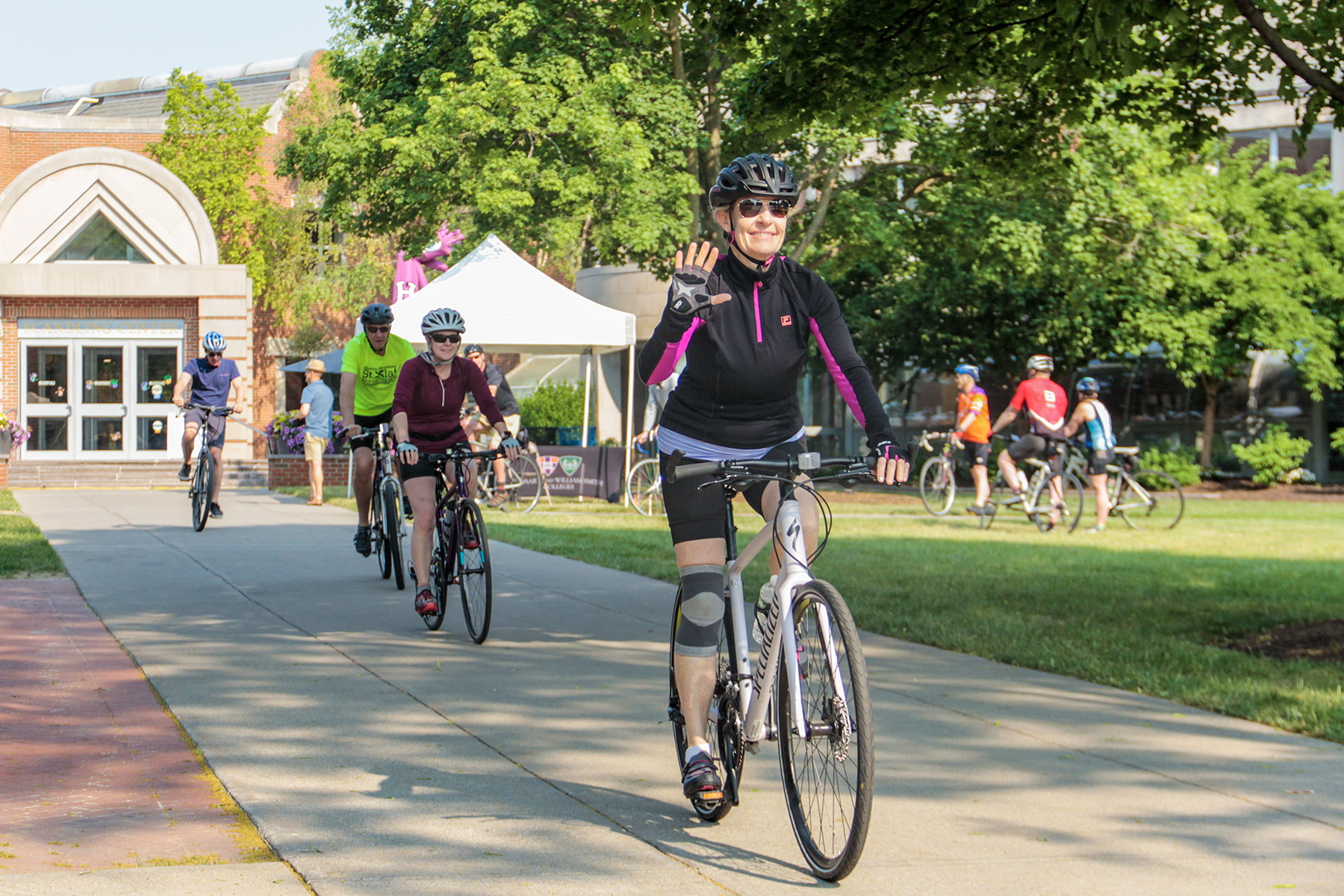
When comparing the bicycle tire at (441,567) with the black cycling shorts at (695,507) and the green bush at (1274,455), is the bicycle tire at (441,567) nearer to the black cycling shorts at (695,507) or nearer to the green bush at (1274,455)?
the black cycling shorts at (695,507)

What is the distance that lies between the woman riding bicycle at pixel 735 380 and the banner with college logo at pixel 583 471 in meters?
15.0

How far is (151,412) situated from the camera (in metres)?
29.2

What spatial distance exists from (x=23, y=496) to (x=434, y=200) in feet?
24.7

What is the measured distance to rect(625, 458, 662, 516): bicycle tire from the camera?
711 inches

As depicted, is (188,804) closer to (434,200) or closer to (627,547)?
(627,547)

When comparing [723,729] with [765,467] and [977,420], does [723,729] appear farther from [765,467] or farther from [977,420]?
[977,420]

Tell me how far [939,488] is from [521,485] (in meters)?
5.61

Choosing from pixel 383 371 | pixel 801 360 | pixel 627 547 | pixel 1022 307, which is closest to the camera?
pixel 801 360

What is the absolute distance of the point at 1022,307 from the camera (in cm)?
2691

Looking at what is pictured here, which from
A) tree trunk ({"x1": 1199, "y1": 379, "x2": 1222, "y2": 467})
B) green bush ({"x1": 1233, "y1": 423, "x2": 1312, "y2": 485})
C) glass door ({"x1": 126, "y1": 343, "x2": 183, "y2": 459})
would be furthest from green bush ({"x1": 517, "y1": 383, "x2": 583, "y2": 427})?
green bush ({"x1": 1233, "y1": 423, "x2": 1312, "y2": 485})

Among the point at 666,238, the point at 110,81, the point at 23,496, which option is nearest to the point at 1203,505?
the point at 666,238

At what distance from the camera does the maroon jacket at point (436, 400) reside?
25.7ft

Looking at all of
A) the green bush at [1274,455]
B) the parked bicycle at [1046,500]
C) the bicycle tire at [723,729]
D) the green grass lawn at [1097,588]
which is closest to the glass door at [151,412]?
the green grass lawn at [1097,588]

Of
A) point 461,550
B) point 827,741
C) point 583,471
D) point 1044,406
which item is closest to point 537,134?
point 583,471
